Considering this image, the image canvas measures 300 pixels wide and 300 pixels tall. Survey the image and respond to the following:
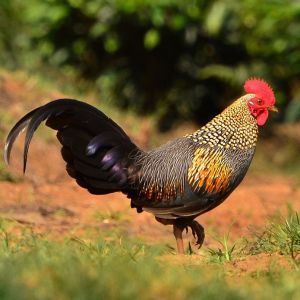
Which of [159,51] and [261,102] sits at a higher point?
[159,51]

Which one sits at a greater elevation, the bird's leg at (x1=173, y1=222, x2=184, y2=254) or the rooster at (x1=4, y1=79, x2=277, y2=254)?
the rooster at (x1=4, y1=79, x2=277, y2=254)

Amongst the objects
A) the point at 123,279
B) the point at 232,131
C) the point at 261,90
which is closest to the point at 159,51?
the point at 261,90

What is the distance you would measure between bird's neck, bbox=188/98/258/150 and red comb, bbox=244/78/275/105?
0.12 metres

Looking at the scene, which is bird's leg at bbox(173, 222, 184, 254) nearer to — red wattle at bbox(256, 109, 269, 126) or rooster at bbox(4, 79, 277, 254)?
rooster at bbox(4, 79, 277, 254)

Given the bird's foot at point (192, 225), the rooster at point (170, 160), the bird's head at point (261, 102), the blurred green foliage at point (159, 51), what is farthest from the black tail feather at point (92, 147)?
the blurred green foliage at point (159, 51)

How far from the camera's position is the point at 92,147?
609 cm

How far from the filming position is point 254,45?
13062 mm

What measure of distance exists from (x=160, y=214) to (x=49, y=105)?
3.64 ft

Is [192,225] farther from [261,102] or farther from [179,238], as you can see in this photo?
[261,102]

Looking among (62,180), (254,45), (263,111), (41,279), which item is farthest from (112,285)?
(254,45)

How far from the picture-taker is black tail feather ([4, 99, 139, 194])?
6.12 m

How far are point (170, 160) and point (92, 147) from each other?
22.4 inches

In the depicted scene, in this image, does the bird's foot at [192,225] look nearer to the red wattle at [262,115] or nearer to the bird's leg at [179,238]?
the bird's leg at [179,238]


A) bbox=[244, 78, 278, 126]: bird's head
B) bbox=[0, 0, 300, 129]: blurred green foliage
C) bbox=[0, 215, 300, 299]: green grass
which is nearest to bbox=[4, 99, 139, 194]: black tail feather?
bbox=[244, 78, 278, 126]: bird's head
